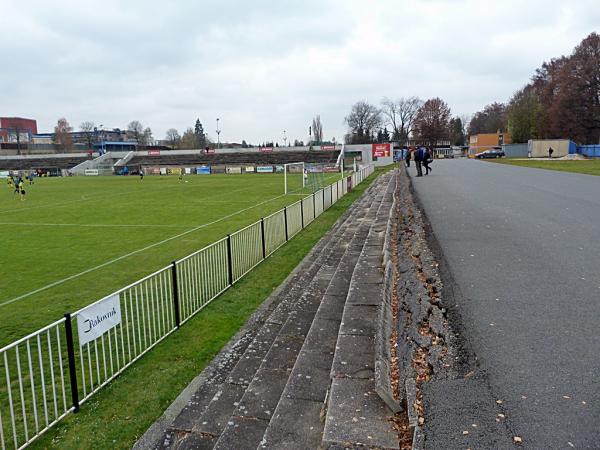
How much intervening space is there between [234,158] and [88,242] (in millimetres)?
65934

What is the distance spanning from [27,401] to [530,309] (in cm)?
633

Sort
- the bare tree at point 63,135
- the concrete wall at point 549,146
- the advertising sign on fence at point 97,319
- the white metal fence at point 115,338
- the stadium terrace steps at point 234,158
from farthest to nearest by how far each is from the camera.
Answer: the bare tree at point 63,135 < the stadium terrace steps at point 234,158 < the concrete wall at point 549,146 < the advertising sign on fence at point 97,319 < the white metal fence at point 115,338

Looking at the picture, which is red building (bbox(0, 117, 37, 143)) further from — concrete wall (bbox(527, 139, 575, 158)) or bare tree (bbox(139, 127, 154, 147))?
concrete wall (bbox(527, 139, 575, 158))

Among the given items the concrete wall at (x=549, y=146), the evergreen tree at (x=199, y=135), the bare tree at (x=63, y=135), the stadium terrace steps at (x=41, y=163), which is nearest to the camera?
the concrete wall at (x=549, y=146)

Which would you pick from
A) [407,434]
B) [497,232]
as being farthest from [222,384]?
[497,232]

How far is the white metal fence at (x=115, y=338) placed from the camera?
464 cm

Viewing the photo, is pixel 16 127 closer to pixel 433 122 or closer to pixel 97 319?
pixel 433 122

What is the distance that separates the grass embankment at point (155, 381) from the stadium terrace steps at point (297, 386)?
387 mm

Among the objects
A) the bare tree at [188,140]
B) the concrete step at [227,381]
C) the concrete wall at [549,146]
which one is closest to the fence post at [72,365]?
the concrete step at [227,381]

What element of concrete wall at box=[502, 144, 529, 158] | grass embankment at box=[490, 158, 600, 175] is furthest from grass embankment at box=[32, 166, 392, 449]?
concrete wall at box=[502, 144, 529, 158]

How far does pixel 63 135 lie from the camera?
132 m

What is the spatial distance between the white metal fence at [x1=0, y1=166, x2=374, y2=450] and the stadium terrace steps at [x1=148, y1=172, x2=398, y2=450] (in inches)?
51.9

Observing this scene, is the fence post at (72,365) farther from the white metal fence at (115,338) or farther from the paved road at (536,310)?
the paved road at (536,310)

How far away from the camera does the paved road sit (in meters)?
Answer: 3.76
